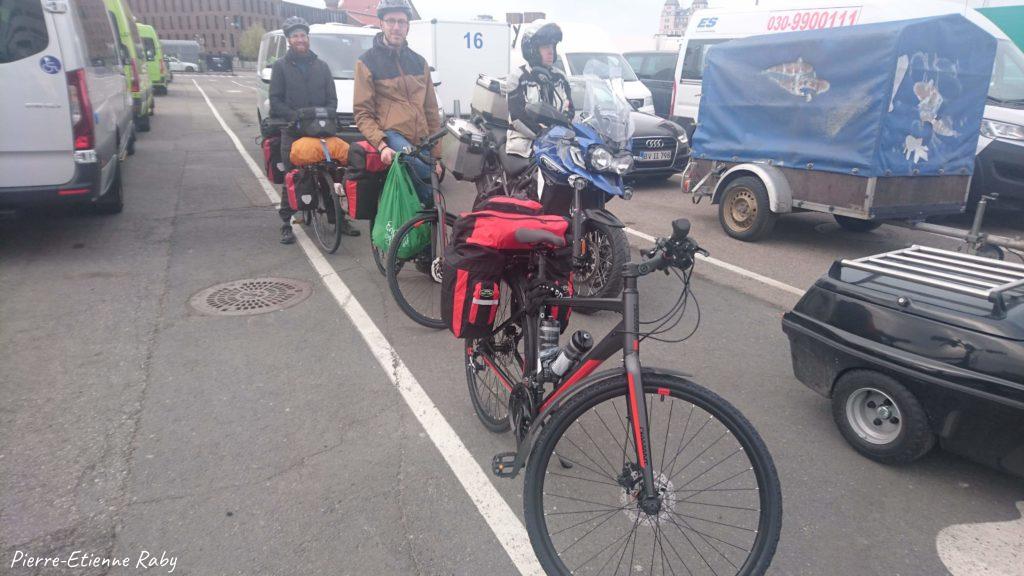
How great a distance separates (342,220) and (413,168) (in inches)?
70.2

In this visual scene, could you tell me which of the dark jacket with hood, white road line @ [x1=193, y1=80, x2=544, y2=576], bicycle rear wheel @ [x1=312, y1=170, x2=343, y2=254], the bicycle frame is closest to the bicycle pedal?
the bicycle frame

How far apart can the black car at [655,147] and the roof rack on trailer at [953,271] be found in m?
6.86

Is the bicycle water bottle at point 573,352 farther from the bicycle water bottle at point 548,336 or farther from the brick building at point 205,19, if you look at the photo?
the brick building at point 205,19

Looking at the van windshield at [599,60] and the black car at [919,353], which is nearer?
the black car at [919,353]

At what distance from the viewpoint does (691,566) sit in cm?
266

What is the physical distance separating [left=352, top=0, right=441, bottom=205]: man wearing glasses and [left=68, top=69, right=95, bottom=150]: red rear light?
2.57 m

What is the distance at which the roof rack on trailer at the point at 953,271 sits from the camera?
129 inches

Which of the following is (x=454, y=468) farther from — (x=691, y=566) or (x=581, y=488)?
(x=691, y=566)

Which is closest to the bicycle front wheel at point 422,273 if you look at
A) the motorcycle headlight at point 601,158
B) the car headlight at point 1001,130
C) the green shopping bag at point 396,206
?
the green shopping bag at point 396,206

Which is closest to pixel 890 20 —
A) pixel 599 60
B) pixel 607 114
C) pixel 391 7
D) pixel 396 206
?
pixel 599 60

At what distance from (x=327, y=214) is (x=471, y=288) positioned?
4.44 meters

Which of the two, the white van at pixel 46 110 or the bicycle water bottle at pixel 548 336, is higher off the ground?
the white van at pixel 46 110

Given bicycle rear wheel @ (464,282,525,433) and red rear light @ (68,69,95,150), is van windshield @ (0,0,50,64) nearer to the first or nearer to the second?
red rear light @ (68,69,95,150)

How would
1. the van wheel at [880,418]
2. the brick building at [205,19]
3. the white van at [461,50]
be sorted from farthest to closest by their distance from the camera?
the brick building at [205,19] < the white van at [461,50] < the van wheel at [880,418]
